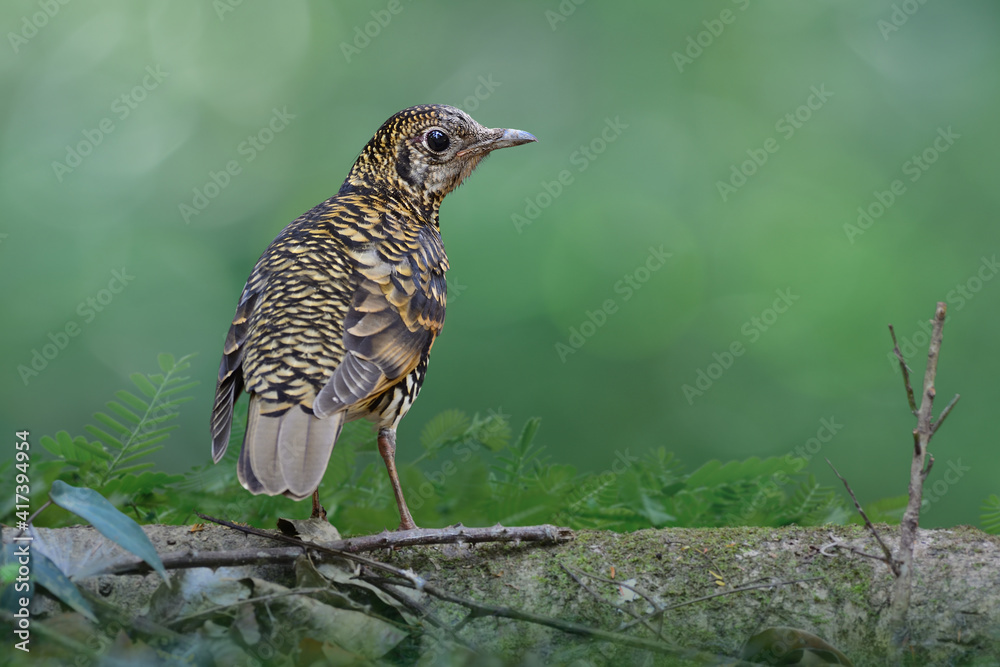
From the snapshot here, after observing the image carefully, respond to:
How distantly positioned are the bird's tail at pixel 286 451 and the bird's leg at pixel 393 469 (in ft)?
1.89

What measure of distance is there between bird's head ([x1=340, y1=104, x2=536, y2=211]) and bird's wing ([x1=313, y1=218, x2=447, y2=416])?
55 centimetres

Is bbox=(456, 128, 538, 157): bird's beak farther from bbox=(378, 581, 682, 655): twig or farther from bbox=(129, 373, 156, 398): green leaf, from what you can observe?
bbox=(378, 581, 682, 655): twig

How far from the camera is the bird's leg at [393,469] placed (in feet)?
10.8

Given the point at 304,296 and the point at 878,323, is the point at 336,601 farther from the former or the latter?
the point at 878,323

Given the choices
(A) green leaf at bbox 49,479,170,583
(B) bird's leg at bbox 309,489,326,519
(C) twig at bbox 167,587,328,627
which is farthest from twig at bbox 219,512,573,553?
(B) bird's leg at bbox 309,489,326,519

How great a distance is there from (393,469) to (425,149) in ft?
5.93

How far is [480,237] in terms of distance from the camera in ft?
25.3

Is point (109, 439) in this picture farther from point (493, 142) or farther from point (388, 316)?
point (493, 142)

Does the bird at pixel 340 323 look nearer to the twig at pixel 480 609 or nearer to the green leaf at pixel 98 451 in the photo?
the twig at pixel 480 609

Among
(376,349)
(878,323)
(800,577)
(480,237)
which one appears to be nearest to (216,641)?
(376,349)

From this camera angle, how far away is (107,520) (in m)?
2.03

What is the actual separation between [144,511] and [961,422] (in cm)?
679

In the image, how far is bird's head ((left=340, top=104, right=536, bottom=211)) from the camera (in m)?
4.38

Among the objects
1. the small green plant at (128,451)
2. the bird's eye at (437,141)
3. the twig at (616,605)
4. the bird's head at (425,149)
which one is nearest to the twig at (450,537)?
the twig at (616,605)
